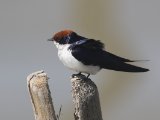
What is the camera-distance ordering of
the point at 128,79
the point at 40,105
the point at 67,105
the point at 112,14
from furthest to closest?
the point at 112,14 → the point at 128,79 → the point at 67,105 → the point at 40,105

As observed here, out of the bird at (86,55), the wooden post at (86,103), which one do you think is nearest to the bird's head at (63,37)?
the bird at (86,55)

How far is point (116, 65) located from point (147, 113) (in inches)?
158

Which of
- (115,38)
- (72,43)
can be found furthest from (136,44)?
(72,43)

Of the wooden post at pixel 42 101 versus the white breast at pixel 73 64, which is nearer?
the wooden post at pixel 42 101

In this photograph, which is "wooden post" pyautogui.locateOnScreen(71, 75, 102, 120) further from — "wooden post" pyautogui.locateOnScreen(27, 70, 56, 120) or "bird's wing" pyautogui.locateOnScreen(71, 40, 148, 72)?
"bird's wing" pyautogui.locateOnScreen(71, 40, 148, 72)

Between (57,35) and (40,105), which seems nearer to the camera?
(40,105)

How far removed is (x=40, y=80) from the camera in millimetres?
3523

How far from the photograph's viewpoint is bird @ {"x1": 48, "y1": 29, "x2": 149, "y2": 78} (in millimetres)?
3898

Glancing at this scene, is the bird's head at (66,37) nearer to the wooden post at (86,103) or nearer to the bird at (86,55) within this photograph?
the bird at (86,55)

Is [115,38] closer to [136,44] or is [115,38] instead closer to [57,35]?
[136,44]

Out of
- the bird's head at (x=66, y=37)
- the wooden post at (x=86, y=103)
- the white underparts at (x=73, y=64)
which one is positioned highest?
the bird's head at (x=66, y=37)

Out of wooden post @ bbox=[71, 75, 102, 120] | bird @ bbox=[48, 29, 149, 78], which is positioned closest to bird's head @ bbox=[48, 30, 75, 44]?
bird @ bbox=[48, 29, 149, 78]

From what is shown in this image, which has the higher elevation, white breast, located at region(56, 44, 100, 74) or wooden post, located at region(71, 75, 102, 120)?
white breast, located at region(56, 44, 100, 74)

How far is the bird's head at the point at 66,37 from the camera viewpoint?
3.89m
